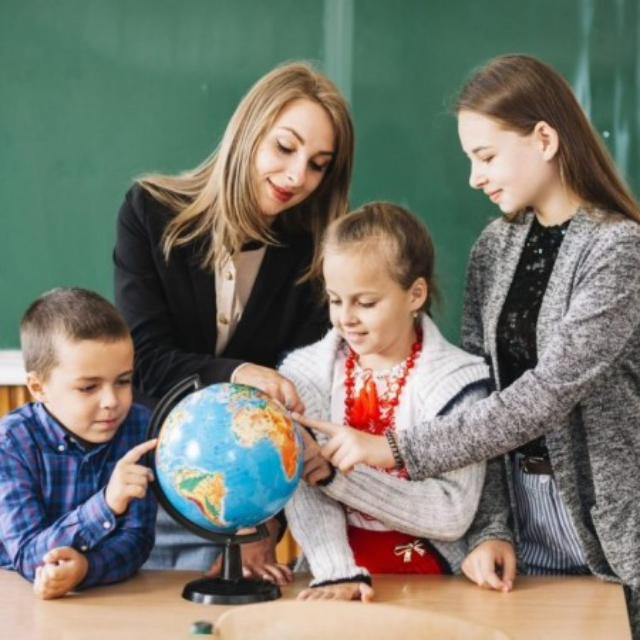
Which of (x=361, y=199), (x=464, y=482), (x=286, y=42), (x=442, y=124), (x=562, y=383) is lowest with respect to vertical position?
(x=464, y=482)

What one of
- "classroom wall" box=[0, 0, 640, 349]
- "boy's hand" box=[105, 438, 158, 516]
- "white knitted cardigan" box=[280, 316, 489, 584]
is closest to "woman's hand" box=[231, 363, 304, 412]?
"white knitted cardigan" box=[280, 316, 489, 584]

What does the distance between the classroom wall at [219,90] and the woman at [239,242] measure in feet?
1.89

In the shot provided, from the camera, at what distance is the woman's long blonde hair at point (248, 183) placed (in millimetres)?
2674

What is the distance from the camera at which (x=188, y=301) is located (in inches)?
109

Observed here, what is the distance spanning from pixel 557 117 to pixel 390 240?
1.37ft

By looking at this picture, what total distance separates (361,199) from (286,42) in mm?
482

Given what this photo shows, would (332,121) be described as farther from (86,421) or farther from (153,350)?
(86,421)

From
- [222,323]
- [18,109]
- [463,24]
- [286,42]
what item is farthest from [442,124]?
[18,109]

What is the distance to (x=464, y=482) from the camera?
90.6 inches

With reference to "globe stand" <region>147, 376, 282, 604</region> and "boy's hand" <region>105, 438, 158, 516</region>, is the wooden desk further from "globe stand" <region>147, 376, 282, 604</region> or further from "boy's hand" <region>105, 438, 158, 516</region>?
"boy's hand" <region>105, 438, 158, 516</region>

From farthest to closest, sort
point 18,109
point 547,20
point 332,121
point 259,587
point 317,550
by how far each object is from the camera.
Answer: point 18,109 → point 547,20 → point 332,121 → point 317,550 → point 259,587

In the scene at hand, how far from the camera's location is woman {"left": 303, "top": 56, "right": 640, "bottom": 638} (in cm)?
223

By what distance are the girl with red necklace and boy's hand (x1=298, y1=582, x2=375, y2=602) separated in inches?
3.2

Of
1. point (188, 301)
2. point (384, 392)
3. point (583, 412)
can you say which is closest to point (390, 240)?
point (384, 392)
